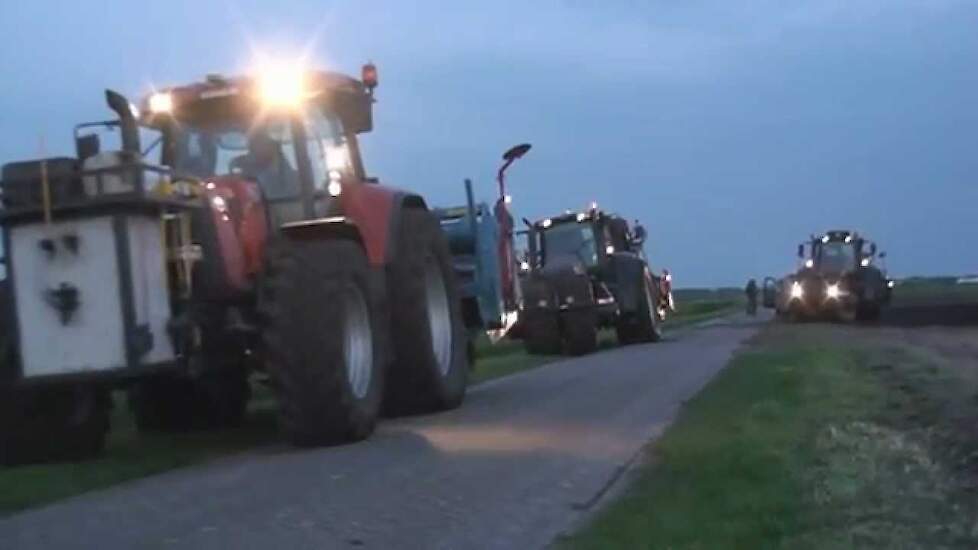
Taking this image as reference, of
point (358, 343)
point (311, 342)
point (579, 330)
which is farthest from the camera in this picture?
point (579, 330)

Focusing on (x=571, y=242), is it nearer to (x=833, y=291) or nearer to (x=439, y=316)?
(x=833, y=291)

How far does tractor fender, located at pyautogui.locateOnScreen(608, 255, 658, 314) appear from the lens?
3697cm

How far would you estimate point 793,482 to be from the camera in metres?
11.7

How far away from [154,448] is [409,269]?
334cm

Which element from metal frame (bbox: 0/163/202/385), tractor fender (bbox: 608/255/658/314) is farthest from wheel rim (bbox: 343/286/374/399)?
tractor fender (bbox: 608/255/658/314)

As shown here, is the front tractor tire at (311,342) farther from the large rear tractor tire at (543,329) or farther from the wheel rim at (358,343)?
the large rear tractor tire at (543,329)

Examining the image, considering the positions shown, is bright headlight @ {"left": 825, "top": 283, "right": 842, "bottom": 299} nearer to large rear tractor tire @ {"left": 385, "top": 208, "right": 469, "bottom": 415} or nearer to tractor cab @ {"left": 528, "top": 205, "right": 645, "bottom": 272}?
tractor cab @ {"left": 528, "top": 205, "right": 645, "bottom": 272}

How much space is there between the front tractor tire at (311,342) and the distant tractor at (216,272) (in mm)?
16

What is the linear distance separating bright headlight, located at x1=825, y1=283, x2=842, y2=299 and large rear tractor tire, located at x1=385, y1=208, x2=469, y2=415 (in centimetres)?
3378

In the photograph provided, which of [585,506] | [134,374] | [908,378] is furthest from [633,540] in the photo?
[908,378]

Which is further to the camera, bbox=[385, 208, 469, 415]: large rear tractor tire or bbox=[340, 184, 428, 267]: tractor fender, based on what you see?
bbox=[385, 208, 469, 415]: large rear tractor tire

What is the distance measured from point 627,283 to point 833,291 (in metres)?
15.9

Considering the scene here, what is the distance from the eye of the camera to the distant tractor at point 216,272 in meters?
13.4

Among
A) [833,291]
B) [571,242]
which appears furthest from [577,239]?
[833,291]
